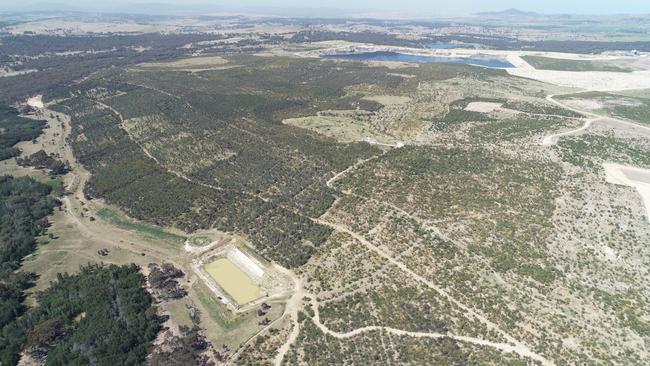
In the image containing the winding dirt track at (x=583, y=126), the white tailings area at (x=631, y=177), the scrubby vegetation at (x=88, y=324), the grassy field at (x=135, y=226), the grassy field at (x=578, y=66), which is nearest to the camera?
the scrubby vegetation at (x=88, y=324)

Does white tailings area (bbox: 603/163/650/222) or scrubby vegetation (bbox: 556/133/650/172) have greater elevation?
scrubby vegetation (bbox: 556/133/650/172)

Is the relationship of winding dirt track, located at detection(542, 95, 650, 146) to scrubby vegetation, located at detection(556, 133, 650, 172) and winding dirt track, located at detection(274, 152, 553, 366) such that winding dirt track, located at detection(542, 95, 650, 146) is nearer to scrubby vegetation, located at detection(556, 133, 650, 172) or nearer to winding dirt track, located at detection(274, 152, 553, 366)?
scrubby vegetation, located at detection(556, 133, 650, 172)

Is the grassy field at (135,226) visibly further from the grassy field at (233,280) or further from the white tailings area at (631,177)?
the white tailings area at (631,177)

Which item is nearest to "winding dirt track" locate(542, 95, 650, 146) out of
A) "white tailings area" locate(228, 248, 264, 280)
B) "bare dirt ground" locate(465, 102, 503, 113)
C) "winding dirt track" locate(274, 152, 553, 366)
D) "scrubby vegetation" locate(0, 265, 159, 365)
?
"bare dirt ground" locate(465, 102, 503, 113)

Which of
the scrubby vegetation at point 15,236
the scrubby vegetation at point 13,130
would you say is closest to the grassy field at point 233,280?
the scrubby vegetation at point 15,236

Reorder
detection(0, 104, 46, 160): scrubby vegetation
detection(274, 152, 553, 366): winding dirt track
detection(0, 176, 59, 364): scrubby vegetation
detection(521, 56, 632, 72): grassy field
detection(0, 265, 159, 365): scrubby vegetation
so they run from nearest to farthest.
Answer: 1. detection(274, 152, 553, 366): winding dirt track
2. detection(0, 265, 159, 365): scrubby vegetation
3. detection(0, 176, 59, 364): scrubby vegetation
4. detection(0, 104, 46, 160): scrubby vegetation
5. detection(521, 56, 632, 72): grassy field

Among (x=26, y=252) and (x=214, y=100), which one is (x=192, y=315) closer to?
(x=26, y=252)

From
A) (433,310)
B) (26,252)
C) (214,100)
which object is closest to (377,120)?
(214,100)

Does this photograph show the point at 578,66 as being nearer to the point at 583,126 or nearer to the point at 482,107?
the point at 482,107

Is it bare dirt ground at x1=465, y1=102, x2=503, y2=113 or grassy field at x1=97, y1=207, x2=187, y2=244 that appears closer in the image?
grassy field at x1=97, y1=207, x2=187, y2=244
